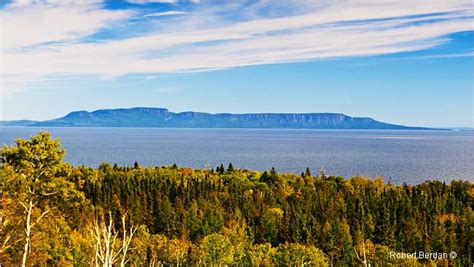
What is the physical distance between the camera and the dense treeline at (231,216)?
2694 cm

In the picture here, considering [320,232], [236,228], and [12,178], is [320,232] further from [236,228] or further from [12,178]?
[12,178]

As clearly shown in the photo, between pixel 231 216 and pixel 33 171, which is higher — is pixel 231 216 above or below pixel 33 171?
below

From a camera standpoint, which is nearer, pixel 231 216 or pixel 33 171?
pixel 33 171

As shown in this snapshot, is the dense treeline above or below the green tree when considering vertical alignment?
below

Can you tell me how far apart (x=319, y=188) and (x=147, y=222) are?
32.8 meters

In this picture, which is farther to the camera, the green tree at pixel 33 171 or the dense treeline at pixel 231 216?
the dense treeline at pixel 231 216

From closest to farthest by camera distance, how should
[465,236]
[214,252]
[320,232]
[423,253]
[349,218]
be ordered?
[214,252], [423,253], [465,236], [320,232], [349,218]

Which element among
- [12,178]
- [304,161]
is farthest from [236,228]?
[304,161]

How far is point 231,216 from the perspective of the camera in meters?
80.0

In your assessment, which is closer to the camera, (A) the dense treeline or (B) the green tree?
(B) the green tree

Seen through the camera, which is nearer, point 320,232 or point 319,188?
point 320,232

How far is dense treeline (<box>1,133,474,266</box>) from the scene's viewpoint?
88.4ft

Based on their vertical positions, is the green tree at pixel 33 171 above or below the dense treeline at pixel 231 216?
above

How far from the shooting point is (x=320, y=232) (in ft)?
235
